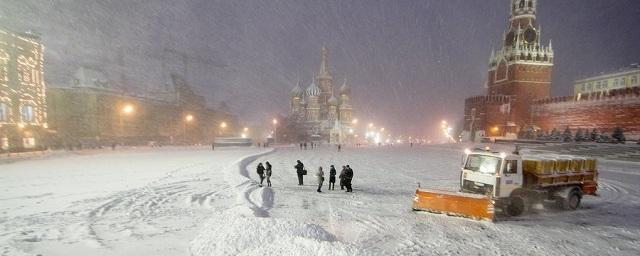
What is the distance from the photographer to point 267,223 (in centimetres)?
846

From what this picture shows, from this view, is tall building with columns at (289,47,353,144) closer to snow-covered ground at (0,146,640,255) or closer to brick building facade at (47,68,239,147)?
brick building facade at (47,68,239,147)

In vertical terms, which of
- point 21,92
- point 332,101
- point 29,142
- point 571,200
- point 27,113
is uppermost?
point 332,101

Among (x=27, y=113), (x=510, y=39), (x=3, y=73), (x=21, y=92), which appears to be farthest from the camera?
(x=510, y=39)

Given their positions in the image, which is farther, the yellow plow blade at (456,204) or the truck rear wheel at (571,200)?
the truck rear wheel at (571,200)

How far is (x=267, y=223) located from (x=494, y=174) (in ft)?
24.9

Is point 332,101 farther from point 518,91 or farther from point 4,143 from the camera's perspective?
Answer: point 4,143

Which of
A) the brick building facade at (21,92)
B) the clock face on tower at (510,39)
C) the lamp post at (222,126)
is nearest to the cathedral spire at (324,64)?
the lamp post at (222,126)

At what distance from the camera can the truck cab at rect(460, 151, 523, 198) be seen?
35.8 ft

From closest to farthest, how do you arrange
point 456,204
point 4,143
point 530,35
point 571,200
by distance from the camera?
point 456,204, point 571,200, point 4,143, point 530,35

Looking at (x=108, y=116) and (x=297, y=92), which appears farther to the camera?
(x=297, y=92)

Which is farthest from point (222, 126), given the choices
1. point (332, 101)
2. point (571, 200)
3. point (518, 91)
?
point (571, 200)

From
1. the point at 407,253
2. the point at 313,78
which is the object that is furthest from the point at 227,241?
the point at 313,78

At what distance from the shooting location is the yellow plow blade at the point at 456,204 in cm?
1020

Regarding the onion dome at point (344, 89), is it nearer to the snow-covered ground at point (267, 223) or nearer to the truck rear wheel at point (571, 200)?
the snow-covered ground at point (267, 223)
